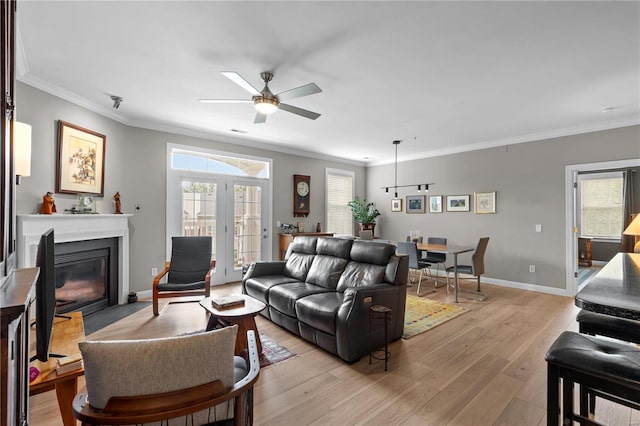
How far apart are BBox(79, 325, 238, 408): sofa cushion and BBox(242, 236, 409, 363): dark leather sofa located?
1.70m

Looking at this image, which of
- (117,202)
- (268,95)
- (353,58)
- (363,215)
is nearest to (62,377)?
(268,95)

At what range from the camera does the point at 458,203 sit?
19.6 ft

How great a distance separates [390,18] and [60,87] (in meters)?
3.63

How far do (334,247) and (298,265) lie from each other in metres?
0.62

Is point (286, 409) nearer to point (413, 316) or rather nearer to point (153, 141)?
point (413, 316)

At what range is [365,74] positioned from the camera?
2.93 meters

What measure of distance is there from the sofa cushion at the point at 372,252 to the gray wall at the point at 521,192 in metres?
3.37

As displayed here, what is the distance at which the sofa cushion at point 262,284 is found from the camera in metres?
3.57

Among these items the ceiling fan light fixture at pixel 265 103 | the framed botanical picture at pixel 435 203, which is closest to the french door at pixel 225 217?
the ceiling fan light fixture at pixel 265 103

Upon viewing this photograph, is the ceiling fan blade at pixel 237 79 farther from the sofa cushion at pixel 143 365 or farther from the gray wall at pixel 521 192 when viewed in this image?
the gray wall at pixel 521 192

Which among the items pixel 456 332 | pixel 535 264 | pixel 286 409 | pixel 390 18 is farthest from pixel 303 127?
pixel 535 264

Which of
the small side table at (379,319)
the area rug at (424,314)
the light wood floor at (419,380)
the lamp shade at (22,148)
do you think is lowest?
the light wood floor at (419,380)

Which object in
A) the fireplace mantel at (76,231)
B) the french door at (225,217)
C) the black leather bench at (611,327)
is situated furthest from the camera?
the french door at (225,217)

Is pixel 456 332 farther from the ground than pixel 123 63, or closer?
closer
